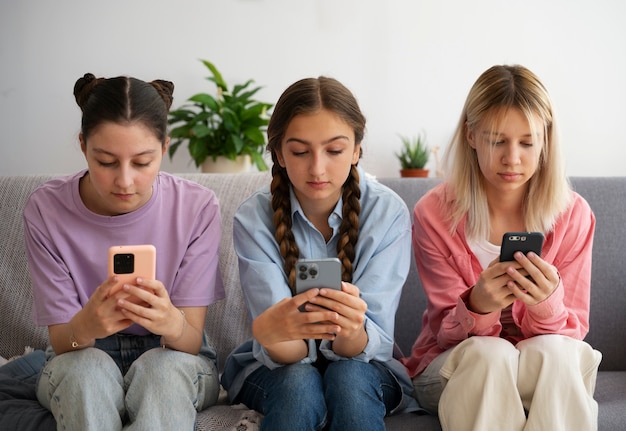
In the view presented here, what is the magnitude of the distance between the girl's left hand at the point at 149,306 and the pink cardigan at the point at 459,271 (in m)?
0.70

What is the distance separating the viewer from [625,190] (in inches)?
87.4

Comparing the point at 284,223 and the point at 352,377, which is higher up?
the point at 284,223

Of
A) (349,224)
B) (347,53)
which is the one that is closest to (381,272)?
(349,224)

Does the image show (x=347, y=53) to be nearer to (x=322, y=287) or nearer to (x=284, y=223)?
(x=284, y=223)

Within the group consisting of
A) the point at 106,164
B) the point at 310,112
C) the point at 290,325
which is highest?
the point at 310,112

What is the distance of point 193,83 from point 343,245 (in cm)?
262

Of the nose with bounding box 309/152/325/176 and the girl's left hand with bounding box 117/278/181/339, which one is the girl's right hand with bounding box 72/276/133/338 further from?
the nose with bounding box 309/152/325/176

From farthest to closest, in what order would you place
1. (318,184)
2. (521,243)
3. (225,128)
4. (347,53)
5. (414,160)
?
1. (347,53)
2. (414,160)
3. (225,128)
4. (318,184)
5. (521,243)

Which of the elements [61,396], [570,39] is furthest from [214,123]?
[61,396]

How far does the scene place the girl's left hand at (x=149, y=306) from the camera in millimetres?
1458

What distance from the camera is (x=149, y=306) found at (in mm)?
1512

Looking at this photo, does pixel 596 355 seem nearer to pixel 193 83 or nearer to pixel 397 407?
pixel 397 407

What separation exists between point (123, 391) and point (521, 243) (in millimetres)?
949

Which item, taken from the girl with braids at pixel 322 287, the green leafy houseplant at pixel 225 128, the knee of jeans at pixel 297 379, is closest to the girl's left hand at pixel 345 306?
the girl with braids at pixel 322 287
